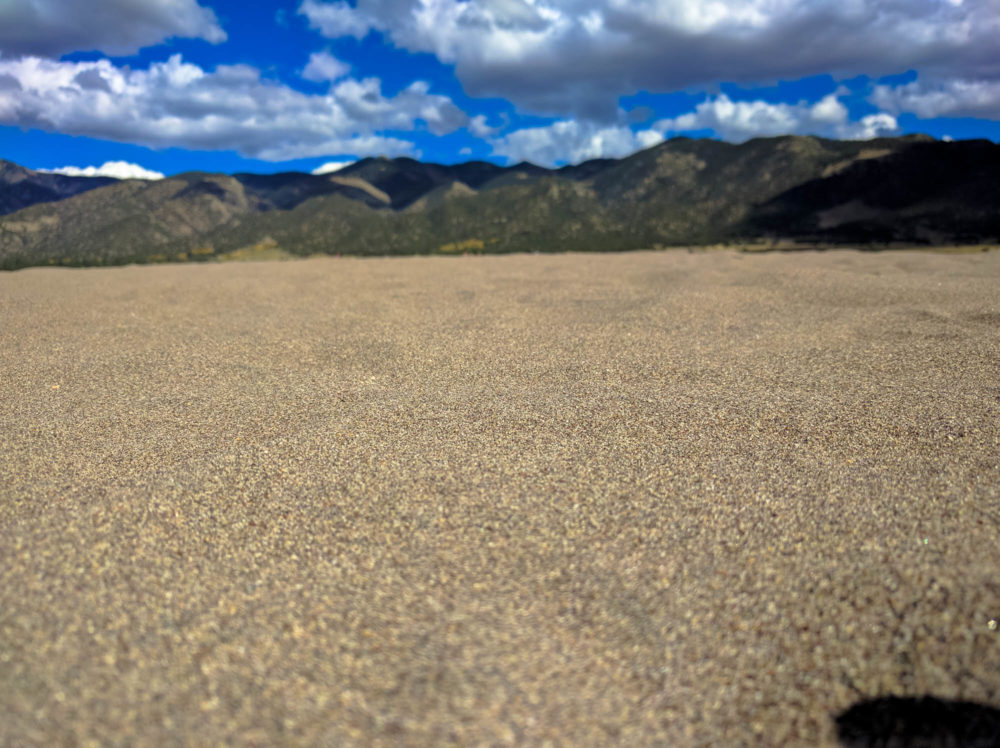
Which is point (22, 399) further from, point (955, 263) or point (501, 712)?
point (955, 263)

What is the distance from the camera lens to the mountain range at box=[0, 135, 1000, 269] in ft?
205

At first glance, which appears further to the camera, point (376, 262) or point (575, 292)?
point (376, 262)

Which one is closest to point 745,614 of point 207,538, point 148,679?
point 148,679

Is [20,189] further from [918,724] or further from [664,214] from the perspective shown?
[918,724]

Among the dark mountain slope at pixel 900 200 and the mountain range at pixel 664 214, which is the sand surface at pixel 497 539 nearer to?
the mountain range at pixel 664 214

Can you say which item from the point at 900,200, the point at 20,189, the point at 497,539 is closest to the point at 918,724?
the point at 497,539

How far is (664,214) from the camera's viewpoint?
84500 millimetres

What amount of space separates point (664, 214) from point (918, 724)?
8670cm

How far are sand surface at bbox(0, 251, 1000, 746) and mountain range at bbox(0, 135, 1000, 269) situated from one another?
45.2 m

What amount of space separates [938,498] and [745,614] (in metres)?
2.40

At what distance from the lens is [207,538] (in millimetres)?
5008

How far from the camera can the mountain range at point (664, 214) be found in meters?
62.4

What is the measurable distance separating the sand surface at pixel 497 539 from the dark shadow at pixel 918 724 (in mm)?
85

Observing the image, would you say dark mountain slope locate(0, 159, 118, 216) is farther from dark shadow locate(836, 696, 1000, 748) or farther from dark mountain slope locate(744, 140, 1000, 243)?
dark shadow locate(836, 696, 1000, 748)
